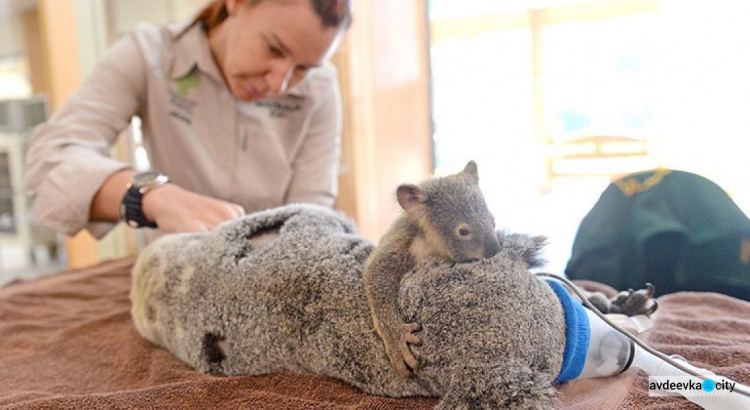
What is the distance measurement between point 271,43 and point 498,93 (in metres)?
2.65

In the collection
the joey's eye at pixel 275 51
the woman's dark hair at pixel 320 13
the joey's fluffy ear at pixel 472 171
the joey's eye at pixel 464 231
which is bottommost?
the joey's eye at pixel 464 231

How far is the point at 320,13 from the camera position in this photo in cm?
128

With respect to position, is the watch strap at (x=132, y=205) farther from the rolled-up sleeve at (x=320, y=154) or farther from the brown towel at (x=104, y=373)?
the rolled-up sleeve at (x=320, y=154)

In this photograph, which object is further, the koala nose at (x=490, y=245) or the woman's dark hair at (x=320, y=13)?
the woman's dark hair at (x=320, y=13)

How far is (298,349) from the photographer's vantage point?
2.42 feet

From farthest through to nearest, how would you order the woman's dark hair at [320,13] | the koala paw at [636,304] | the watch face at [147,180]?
the woman's dark hair at [320,13] → the watch face at [147,180] → the koala paw at [636,304]

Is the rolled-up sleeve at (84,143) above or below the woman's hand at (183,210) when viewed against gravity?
above

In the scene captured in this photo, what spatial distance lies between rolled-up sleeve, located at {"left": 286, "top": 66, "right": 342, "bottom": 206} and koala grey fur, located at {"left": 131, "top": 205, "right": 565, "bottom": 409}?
808 mm

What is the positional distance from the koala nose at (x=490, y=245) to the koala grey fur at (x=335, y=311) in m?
0.01

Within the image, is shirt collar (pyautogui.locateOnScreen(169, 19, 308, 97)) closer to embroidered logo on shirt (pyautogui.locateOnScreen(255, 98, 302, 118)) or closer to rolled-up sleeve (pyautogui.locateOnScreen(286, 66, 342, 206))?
embroidered logo on shirt (pyautogui.locateOnScreen(255, 98, 302, 118))

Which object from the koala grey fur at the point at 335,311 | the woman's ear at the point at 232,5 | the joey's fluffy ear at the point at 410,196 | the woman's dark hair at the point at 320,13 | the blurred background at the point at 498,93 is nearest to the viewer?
the koala grey fur at the point at 335,311

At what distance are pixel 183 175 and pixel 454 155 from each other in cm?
237

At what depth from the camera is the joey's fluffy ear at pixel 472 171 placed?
737mm

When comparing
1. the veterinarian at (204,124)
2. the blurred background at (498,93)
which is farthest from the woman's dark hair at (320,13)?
the blurred background at (498,93)
